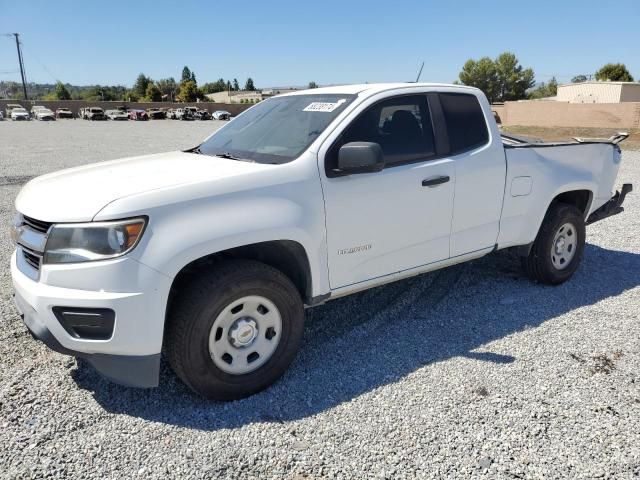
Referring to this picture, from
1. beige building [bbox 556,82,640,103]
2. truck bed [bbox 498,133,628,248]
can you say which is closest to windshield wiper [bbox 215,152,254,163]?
truck bed [bbox 498,133,628,248]

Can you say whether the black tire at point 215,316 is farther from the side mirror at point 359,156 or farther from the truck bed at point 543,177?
the truck bed at point 543,177

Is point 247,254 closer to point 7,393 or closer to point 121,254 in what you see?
point 121,254

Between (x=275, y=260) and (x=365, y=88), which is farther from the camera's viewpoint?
(x=365, y=88)

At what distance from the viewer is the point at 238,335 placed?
10.3 ft

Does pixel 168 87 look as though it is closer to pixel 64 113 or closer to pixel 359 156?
pixel 64 113

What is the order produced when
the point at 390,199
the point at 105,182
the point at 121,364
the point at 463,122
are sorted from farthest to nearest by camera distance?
the point at 463,122
the point at 390,199
the point at 105,182
the point at 121,364

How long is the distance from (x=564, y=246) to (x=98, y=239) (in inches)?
166

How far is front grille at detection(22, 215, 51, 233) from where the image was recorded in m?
2.90

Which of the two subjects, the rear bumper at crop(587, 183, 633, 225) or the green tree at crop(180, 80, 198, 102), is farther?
the green tree at crop(180, 80, 198, 102)

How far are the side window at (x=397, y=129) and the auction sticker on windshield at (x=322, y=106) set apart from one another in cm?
21

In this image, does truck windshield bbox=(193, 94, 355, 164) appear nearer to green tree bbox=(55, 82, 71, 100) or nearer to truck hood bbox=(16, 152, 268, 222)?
truck hood bbox=(16, 152, 268, 222)

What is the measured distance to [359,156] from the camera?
10.7ft

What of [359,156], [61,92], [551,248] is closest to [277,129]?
[359,156]

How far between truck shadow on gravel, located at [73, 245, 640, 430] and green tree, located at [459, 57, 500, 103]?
82.2 metres
